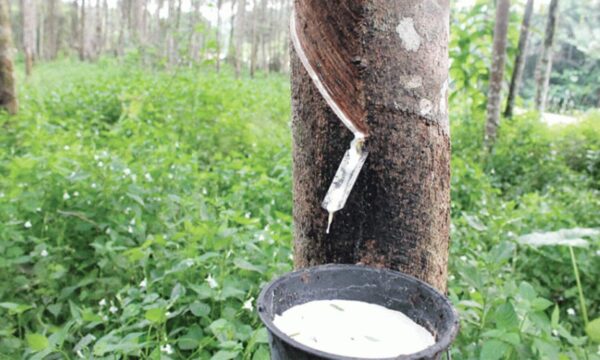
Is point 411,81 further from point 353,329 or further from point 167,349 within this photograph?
point 167,349

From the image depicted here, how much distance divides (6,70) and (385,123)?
5476 millimetres

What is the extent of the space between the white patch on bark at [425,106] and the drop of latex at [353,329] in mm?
469

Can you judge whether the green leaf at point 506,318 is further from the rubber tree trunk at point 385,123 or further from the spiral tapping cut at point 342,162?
the spiral tapping cut at point 342,162

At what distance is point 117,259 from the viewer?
93.6 inches

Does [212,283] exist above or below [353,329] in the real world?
below

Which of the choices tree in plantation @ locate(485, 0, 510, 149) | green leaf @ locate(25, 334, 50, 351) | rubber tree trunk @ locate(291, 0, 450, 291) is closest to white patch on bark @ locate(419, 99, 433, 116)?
rubber tree trunk @ locate(291, 0, 450, 291)

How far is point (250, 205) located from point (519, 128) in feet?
16.9

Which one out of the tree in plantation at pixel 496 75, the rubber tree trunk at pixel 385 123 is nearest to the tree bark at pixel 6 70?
the rubber tree trunk at pixel 385 123

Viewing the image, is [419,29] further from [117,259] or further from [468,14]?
[468,14]

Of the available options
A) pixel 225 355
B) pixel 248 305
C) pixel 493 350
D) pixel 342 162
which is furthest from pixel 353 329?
pixel 248 305

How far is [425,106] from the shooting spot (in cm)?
117

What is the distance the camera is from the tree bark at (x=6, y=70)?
530 cm

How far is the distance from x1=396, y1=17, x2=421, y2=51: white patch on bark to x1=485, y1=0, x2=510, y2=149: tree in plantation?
6021 millimetres

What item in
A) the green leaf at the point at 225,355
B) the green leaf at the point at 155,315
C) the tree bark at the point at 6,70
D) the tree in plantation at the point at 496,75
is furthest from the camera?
the tree in plantation at the point at 496,75
